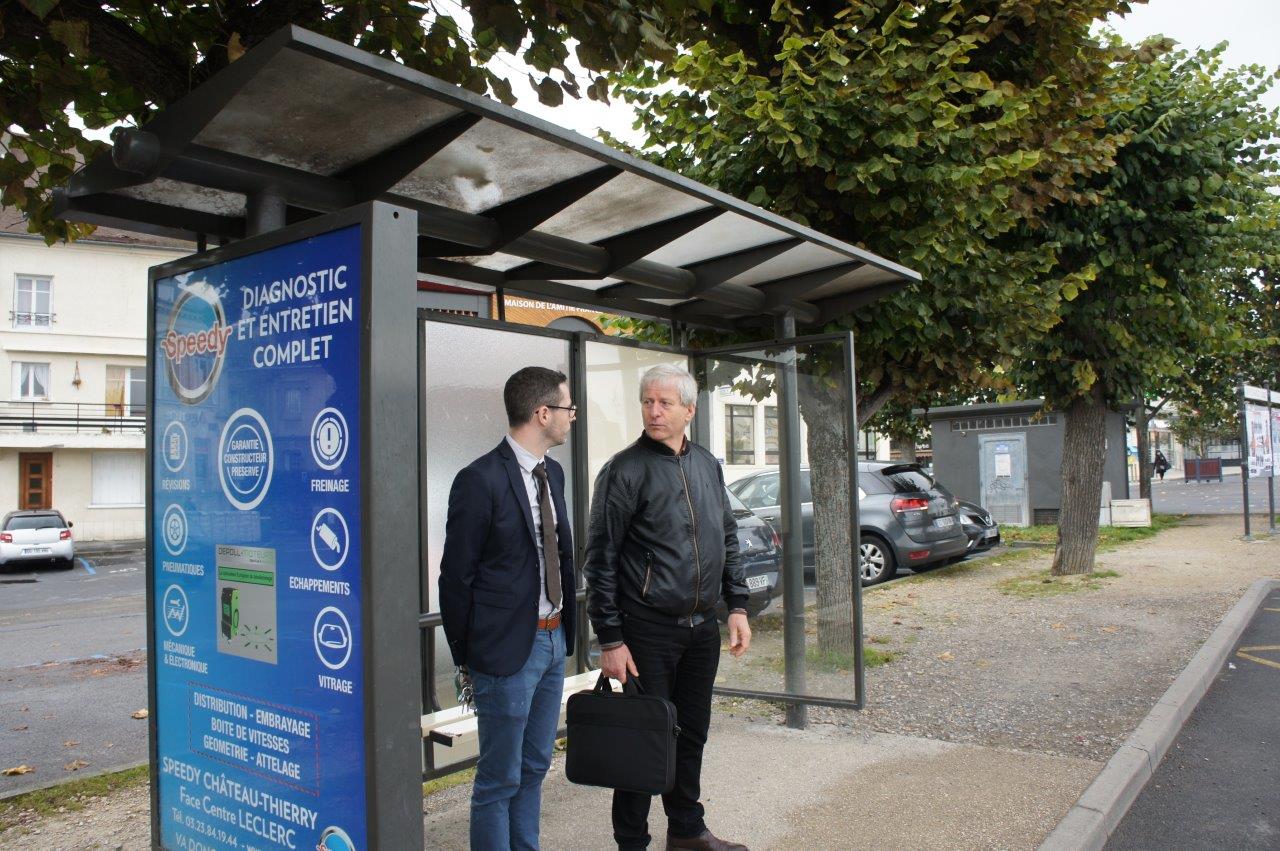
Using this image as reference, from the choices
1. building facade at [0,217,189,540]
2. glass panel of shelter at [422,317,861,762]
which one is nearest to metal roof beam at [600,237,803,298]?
glass panel of shelter at [422,317,861,762]

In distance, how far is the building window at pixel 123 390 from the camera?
3300 centimetres

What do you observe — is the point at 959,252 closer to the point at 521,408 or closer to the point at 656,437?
the point at 656,437

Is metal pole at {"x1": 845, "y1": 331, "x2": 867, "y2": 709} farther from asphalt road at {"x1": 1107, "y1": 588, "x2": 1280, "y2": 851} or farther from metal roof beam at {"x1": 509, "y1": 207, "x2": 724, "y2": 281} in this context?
asphalt road at {"x1": 1107, "y1": 588, "x2": 1280, "y2": 851}

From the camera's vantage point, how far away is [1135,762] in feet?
16.6

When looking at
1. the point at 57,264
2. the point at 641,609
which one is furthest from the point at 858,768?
the point at 57,264

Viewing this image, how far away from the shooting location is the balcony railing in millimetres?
31250

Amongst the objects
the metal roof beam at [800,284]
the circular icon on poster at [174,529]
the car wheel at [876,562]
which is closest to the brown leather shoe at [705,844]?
the circular icon on poster at [174,529]

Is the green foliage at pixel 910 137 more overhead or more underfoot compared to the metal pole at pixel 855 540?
more overhead

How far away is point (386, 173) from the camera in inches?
136

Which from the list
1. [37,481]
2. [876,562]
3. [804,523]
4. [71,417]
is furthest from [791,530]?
[37,481]

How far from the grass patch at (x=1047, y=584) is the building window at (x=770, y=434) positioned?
6.33 meters

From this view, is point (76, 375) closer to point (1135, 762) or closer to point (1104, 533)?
point (1104, 533)

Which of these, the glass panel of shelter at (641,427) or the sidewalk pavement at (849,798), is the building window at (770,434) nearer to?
the glass panel of shelter at (641,427)

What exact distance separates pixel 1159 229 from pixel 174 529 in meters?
11.3
